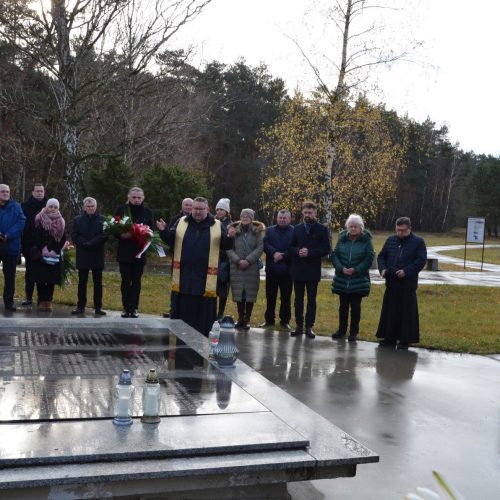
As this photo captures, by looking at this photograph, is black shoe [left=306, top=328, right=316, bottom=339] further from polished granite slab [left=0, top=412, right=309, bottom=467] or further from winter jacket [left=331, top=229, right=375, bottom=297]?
polished granite slab [left=0, top=412, right=309, bottom=467]

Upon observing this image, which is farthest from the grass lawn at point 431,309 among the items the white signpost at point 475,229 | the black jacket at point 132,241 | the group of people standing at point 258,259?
the white signpost at point 475,229

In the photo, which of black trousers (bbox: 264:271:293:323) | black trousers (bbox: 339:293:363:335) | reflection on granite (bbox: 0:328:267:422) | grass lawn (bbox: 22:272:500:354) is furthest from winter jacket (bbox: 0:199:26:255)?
black trousers (bbox: 339:293:363:335)

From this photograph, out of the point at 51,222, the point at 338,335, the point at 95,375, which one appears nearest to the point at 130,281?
the point at 51,222

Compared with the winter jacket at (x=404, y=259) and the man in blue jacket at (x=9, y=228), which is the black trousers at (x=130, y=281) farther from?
the winter jacket at (x=404, y=259)

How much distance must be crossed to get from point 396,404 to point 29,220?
7400 millimetres

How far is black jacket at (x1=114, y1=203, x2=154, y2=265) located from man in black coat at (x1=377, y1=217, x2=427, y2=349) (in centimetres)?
371

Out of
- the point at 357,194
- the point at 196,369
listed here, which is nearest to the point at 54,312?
the point at 196,369

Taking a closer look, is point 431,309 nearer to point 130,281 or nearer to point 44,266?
point 130,281

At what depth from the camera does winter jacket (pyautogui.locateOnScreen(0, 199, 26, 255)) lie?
1102 centimetres

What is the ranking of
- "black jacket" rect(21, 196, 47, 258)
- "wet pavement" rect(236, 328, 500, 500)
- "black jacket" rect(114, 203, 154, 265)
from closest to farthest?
1. "wet pavement" rect(236, 328, 500, 500)
2. "black jacket" rect(114, 203, 154, 265)
3. "black jacket" rect(21, 196, 47, 258)

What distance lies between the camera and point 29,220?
38.3 ft

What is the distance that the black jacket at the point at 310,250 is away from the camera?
10352mm

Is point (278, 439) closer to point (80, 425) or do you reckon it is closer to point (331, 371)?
point (80, 425)

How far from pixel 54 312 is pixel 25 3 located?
610 inches
